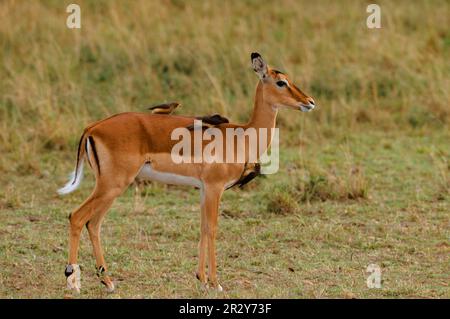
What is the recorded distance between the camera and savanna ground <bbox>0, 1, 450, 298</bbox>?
709 cm

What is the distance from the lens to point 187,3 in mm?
14039

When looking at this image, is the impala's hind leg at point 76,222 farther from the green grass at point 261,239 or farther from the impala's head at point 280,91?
the impala's head at point 280,91

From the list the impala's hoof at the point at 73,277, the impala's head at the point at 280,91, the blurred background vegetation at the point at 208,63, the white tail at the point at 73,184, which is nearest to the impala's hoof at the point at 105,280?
the impala's hoof at the point at 73,277

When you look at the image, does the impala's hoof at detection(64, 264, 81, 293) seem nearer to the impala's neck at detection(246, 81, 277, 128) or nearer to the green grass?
the green grass

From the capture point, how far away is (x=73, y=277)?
6441 mm

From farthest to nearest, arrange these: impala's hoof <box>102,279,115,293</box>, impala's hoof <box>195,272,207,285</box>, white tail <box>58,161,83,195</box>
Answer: impala's hoof <box>195,272,207,285</box> → impala's hoof <box>102,279,115,293</box> → white tail <box>58,161,83,195</box>

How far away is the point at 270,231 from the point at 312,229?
12.3 inches

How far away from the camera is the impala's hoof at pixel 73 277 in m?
6.41

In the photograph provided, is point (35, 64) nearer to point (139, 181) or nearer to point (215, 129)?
point (139, 181)

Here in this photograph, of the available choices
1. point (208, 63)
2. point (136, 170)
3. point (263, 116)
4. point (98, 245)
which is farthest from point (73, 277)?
point (208, 63)

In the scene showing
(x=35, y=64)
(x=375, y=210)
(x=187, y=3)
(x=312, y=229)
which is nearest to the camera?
(x=312, y=229)

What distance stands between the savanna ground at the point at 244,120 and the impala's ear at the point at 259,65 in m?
1.28

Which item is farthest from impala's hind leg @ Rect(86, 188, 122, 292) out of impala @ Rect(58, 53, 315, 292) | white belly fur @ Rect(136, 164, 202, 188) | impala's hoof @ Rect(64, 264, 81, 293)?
white belly fur @ Rect(136, 164, 202, 188)

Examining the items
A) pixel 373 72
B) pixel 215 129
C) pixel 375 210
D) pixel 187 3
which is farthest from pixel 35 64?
pixel 215 129
